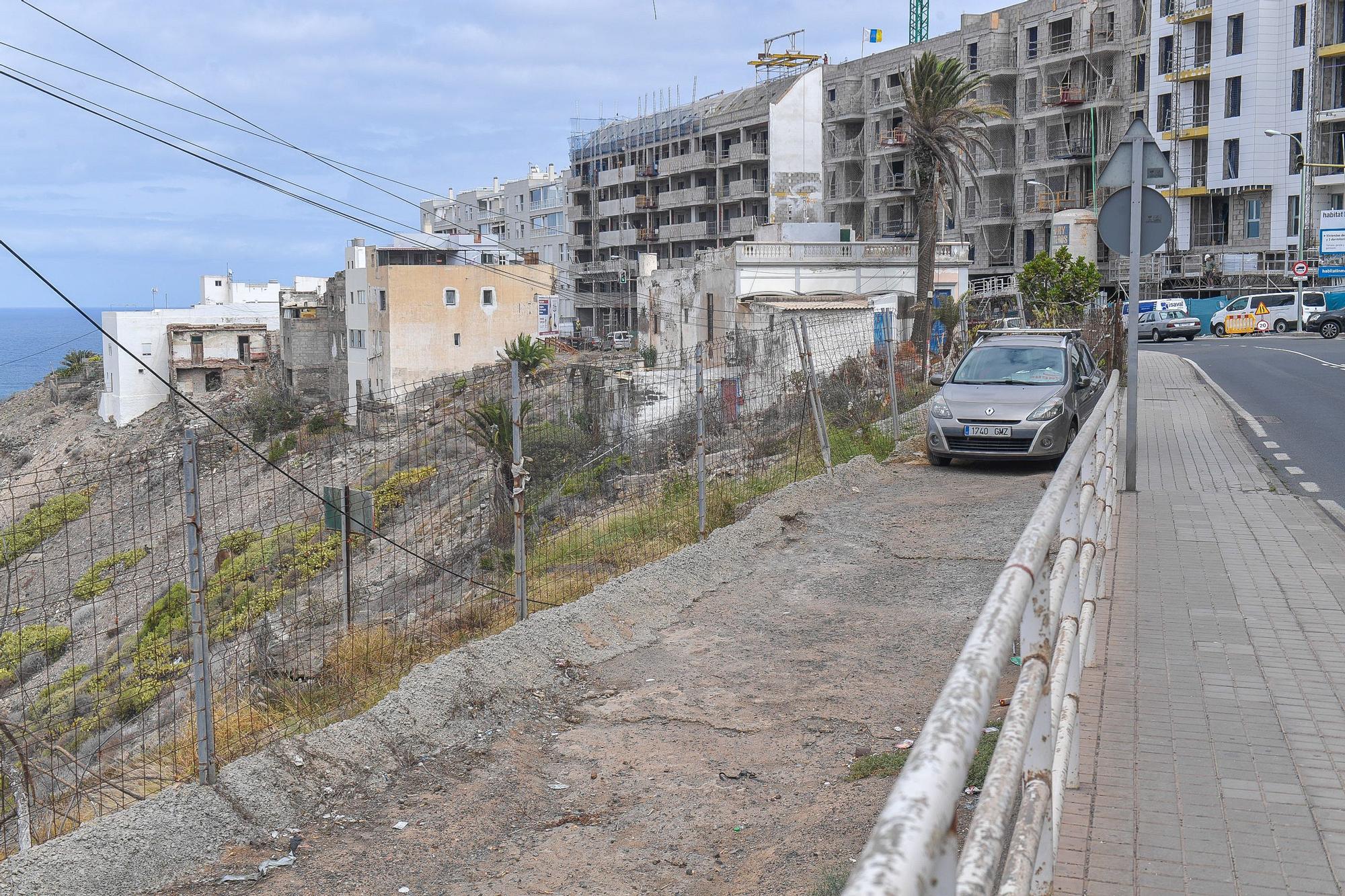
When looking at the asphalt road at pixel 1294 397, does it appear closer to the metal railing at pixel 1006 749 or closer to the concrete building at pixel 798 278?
the metal railing at pixel 1006 749

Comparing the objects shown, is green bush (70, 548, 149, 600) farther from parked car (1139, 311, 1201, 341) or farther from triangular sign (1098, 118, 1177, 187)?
parked car (1139, 311, 1201, 341)

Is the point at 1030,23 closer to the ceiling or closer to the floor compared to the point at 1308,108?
closer to the ceiling

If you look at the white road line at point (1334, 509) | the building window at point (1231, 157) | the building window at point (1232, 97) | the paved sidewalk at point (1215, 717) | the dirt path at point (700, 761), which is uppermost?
the building window at point (1232, 97)

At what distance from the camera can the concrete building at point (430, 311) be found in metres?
62.7

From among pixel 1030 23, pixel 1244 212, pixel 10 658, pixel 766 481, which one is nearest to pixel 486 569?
pixel 766 481

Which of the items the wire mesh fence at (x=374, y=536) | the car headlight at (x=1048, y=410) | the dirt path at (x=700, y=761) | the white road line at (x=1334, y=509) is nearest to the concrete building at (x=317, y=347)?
the wire mesh fence at (x=374, y=536)

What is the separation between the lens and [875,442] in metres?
17.2

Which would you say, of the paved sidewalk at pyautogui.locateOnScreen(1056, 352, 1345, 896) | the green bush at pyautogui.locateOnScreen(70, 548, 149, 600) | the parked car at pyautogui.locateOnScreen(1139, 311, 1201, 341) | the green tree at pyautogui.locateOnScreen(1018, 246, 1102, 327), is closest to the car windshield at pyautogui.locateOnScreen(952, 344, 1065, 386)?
the paved sidewalk at pyautogui.locateOnScreen(1056, 352, 1345, 896)

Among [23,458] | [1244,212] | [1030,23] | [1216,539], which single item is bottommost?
[23,458]

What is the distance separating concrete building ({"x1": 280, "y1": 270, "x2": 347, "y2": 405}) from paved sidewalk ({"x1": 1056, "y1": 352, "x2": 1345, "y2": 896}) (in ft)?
223

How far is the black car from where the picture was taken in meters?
45.8

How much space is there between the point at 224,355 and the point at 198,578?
78.2m

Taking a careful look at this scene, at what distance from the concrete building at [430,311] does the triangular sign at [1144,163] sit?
176ft

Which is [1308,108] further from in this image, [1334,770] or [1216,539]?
→ [1334,770]
